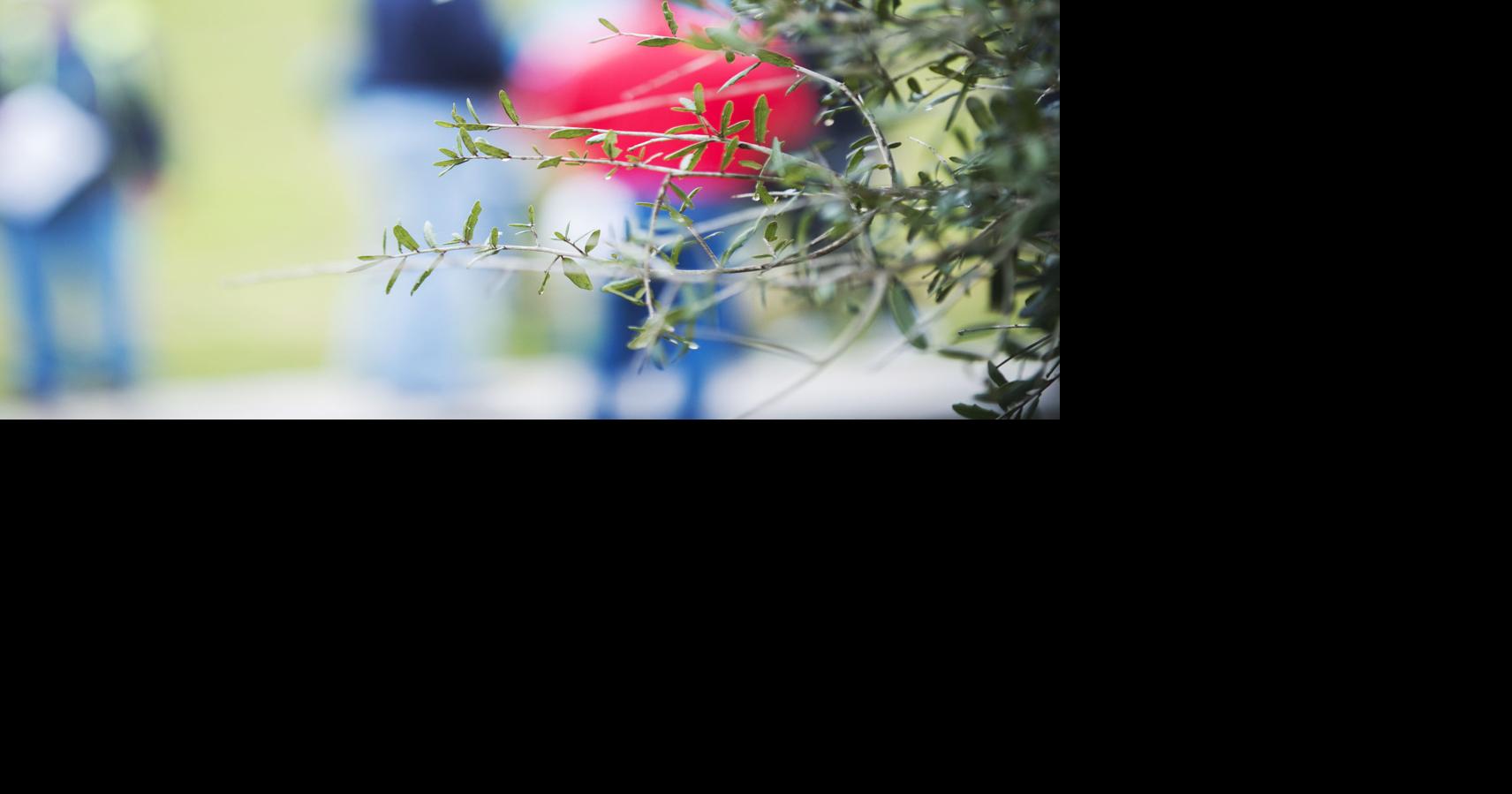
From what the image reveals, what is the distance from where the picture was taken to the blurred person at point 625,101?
5.81ft

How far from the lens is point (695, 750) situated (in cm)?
104

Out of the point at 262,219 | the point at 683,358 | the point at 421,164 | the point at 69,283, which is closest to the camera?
the point at 683,358

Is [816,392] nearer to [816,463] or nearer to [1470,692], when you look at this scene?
[816,463]

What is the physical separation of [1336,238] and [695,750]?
0.84 meters

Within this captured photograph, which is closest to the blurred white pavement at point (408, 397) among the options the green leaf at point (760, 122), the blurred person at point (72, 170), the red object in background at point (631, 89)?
the blurred person at point (72, 170)

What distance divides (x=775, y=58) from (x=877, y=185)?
0.17 m

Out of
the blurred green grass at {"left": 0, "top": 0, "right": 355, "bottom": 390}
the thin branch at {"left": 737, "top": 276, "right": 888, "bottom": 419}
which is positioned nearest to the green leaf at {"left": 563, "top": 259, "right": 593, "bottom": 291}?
the thin branch at {"left": 737, "top": 276, "right": 888, "bottom": 419}

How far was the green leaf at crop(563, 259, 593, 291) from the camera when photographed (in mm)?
884

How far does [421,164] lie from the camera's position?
2193mm

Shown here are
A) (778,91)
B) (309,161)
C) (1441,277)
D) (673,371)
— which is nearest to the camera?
(1441,277)

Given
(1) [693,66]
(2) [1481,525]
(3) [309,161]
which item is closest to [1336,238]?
(2) [1481,525]

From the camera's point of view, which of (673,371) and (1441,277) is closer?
(1441,277)

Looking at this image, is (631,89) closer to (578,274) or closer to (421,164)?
(421,164)

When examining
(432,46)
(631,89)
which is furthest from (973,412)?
(432,46)
